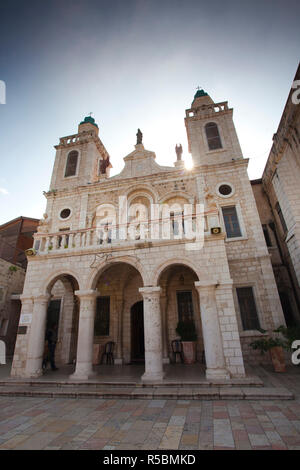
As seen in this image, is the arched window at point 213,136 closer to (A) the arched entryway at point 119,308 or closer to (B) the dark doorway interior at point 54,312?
(A) the arched entryway at point 119,308

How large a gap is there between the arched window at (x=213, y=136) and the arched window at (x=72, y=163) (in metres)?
9.62

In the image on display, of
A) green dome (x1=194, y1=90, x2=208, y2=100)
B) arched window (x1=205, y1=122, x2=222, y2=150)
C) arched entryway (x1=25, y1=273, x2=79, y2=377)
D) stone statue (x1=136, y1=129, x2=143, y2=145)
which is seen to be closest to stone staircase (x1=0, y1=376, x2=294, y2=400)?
arched entryway (x1=25, y1=273, x2=79, y2=377)

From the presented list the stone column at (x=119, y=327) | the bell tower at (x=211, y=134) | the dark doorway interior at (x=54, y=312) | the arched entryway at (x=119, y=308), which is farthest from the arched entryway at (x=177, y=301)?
the bell tower at (x=211, y=134)

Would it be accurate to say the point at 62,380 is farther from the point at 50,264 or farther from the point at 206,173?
the point at 206,173

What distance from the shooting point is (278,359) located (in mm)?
7973

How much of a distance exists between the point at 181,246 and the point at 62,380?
19.1ft

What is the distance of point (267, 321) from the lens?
9.83 m

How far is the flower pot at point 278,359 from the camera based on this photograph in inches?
312

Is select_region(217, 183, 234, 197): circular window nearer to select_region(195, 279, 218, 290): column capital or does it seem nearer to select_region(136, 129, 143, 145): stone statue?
select_region(136, 129, 143, 145): stone statue

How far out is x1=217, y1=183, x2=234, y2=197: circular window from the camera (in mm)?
12625

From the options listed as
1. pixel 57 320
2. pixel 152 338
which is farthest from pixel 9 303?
pixel 152 338

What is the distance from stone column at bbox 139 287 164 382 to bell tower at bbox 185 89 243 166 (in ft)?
31.0
